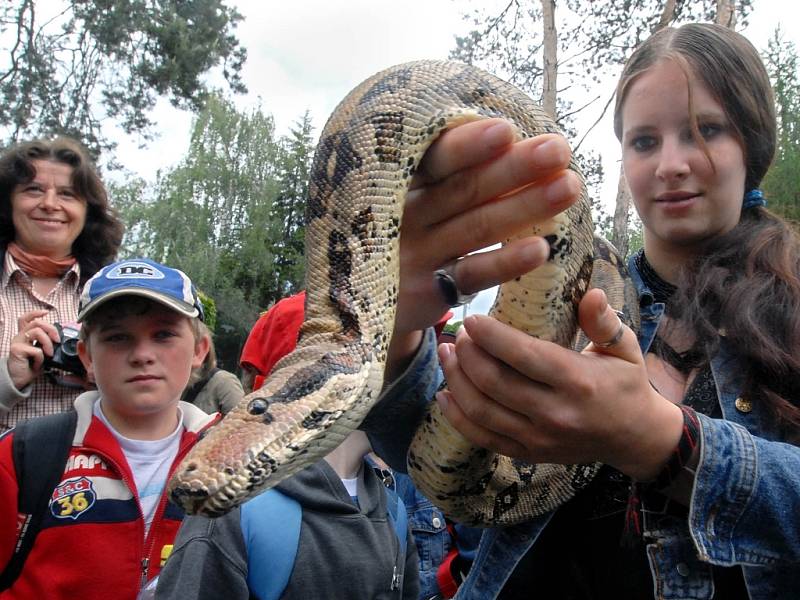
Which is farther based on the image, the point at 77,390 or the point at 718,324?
the point at 77,390

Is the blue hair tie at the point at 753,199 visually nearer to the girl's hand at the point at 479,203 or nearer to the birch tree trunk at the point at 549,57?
the girl's hand at the point at 479,203

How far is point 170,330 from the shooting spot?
3344 mm

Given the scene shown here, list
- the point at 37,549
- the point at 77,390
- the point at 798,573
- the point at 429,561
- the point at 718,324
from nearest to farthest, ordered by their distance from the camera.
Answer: the point at 798,573 → the point at 718,324 → the point at 37,549 → the point at 77,390 → the point at 429,561

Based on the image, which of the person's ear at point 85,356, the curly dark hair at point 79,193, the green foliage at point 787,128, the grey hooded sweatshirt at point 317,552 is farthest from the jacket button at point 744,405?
the green foliage at point 787,128

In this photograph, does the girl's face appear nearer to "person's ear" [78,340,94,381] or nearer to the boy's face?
the boy's face

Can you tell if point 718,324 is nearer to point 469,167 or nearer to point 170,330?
point 469,167

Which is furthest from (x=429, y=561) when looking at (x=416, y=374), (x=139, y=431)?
(x=416, y=374)

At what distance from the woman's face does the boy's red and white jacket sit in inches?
64.4

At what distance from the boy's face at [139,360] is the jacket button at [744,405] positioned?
2.52 metres

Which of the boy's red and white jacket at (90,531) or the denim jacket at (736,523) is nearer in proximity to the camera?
the denim jacket at (736,523)

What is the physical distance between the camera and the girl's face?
7.82ft

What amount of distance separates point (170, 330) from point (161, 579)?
1.25m

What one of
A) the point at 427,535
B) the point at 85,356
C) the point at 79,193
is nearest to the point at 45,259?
the point at 79,193

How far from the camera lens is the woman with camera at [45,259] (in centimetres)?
362
